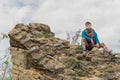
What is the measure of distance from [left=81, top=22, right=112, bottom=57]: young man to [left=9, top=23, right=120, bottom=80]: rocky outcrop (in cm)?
34

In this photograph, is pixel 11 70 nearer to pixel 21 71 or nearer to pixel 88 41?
pixel 21 71

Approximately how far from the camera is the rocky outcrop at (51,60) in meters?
18.0

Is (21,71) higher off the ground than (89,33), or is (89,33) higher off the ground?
(89,33)

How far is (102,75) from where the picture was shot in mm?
17500

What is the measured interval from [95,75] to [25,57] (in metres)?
4.27

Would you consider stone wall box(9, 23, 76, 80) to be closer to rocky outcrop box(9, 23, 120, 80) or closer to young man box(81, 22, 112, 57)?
rocky outcrop box(9, 23, 120, 80)

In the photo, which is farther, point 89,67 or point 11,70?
point 11,70

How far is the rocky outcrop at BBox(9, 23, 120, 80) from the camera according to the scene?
707 inches

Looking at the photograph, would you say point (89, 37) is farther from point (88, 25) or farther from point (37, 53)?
point (37, 53)

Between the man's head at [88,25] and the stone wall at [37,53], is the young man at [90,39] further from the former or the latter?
the stone wall at [37,53]

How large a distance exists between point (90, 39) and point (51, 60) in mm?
2694

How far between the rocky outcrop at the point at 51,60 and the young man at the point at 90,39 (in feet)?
1.11

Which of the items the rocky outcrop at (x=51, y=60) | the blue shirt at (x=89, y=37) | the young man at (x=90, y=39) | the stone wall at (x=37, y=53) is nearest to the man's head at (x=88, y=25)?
the young man at (x=90, y=39)

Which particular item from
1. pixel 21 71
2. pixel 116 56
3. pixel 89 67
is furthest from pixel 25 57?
pixel 116 56
